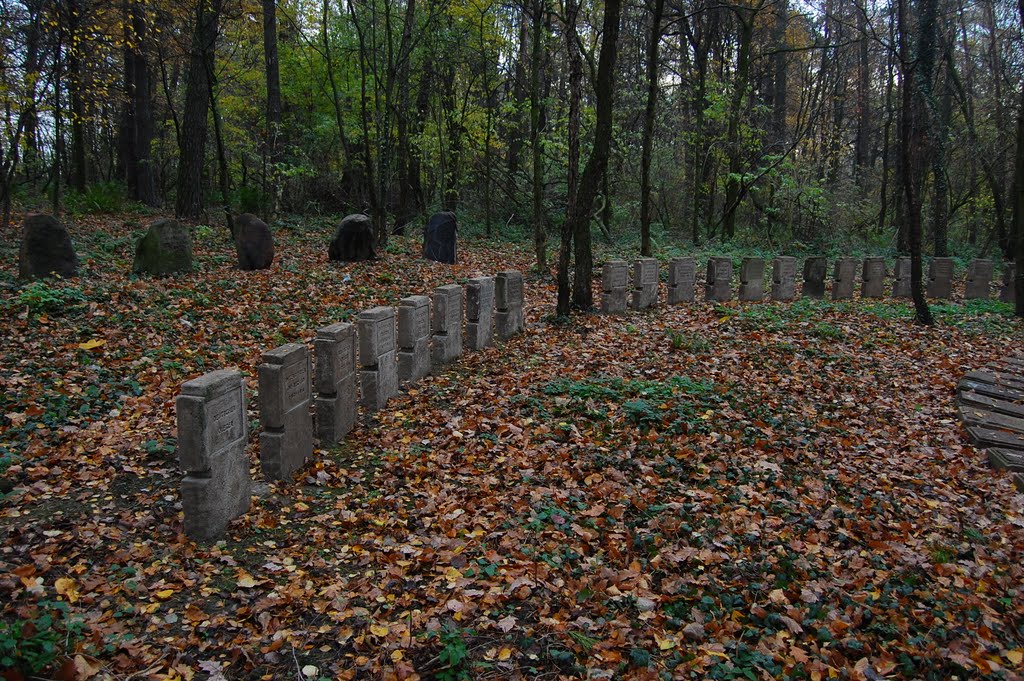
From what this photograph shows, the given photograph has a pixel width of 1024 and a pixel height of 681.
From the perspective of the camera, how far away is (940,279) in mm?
15922

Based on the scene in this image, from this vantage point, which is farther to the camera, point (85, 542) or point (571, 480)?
point (571, 480)

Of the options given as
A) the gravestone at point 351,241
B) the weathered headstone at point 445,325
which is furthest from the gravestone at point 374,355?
the gravestone at point 351,241

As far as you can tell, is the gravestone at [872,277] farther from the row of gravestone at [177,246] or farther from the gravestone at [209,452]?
the gravestone at [209,452]

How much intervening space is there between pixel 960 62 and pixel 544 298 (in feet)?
76.6

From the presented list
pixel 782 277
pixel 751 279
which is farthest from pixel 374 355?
pixel 782 277

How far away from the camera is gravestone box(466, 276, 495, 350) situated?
32.5ft

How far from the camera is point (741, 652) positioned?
402 cm

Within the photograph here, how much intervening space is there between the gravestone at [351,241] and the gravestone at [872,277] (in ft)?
37.4

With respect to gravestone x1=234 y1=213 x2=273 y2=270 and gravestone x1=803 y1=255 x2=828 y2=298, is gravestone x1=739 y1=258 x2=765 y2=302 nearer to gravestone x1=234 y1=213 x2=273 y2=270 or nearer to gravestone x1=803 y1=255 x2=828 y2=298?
gravestone x1=803 y1=255 x2=828 y2=298

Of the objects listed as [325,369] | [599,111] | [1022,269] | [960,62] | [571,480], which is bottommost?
[571,480]

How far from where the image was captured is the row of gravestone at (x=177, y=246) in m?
9.66

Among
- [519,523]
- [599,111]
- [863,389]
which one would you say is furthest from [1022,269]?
[519,523]

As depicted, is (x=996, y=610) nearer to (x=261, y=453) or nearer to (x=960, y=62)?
(x=261, y=453)

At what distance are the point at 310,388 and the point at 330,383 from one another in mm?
327
